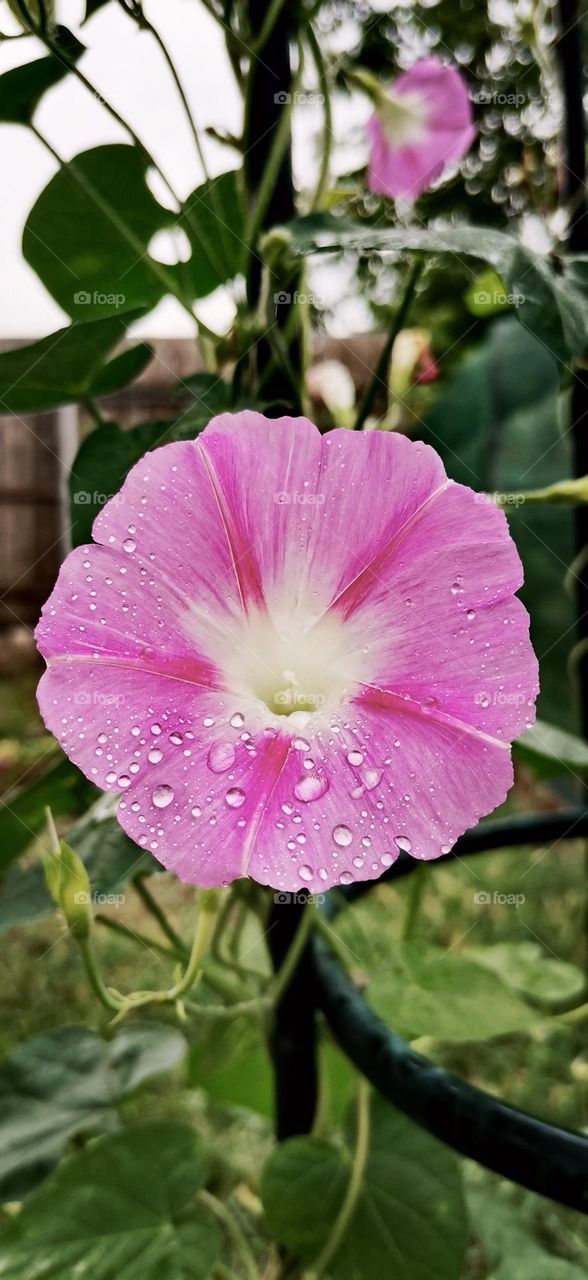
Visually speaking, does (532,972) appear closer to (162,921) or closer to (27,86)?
(162,921)

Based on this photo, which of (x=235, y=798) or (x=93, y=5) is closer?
(x=235, y=798)

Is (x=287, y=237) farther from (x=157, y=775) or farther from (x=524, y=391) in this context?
(x=524, y=391)

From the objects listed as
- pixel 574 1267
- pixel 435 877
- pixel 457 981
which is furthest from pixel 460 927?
pixel 457 981

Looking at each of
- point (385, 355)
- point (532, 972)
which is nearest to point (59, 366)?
point (385, 355)

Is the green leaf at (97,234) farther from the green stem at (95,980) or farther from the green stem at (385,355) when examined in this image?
the green stem at (95,980)

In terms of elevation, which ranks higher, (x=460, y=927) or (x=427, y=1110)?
(x=427, y=1110)

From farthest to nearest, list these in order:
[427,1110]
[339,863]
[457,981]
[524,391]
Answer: [524,391] → [457,981] → [427,1110] → [339,863]

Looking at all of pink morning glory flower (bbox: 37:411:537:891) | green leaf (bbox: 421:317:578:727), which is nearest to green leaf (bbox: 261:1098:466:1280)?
pink morning glory flower (bbox: 37:411:537:891)
